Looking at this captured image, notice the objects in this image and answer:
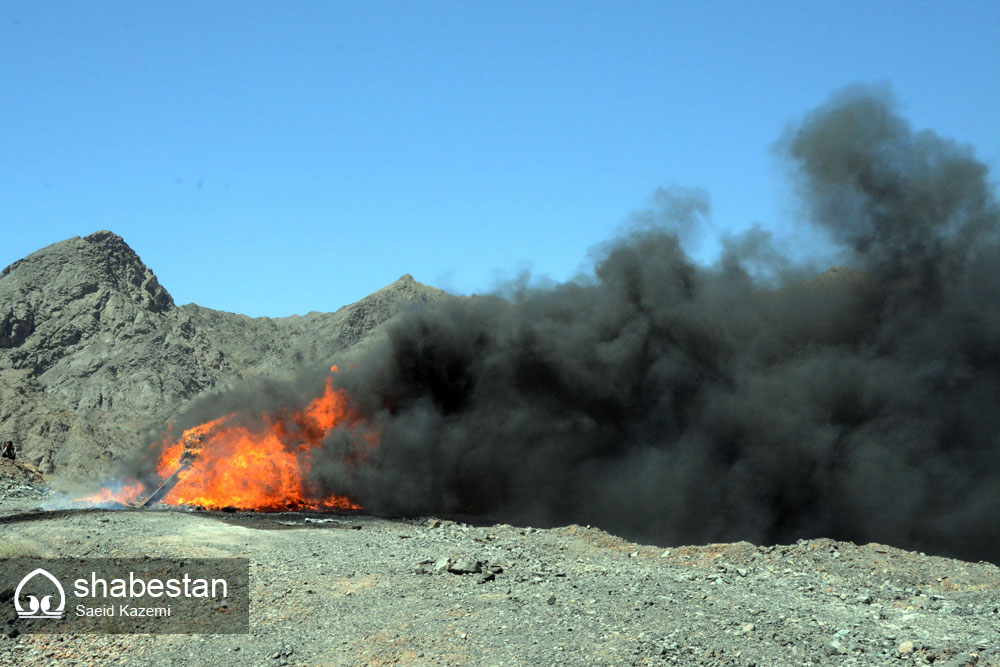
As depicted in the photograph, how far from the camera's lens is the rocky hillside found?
252 ft

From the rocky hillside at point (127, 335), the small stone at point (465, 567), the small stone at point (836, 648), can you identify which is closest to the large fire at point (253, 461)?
the small stone at point (465, 567)

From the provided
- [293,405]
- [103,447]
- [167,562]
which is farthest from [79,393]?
[167,562]

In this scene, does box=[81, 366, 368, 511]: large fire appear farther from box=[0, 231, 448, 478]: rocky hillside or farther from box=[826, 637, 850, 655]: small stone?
box=[0, 231, 448, 478]: rocky hillside

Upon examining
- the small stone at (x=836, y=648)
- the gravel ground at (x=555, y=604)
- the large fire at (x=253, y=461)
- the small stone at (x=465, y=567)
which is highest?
the large fire at (x=253, y=461)

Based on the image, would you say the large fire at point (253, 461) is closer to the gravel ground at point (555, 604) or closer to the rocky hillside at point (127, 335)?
the gravel ground at point (555, 604)

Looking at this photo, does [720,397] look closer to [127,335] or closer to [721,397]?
[721,397]

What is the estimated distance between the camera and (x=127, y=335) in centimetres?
8350

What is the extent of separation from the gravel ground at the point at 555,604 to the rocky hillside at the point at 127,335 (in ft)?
158

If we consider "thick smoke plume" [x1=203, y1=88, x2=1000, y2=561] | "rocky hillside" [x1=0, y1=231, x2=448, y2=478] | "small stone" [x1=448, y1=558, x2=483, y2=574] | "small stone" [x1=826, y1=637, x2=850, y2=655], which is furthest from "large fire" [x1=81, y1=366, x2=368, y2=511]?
"rocky hillside" [x1=0, y1=231, x2=448, y2=478]

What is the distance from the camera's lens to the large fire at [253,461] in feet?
95.9

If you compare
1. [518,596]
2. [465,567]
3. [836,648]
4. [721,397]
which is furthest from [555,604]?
[721,397]

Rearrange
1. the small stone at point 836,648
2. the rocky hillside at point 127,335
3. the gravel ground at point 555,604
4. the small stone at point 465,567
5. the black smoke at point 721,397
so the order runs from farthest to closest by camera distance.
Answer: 1. the rocky hillside at point 127,335
2. the black smoke at point 721,397
3. the small stone at point 465,567
4. the gravel ground at point 555,604
5. the small stone at point 836,648

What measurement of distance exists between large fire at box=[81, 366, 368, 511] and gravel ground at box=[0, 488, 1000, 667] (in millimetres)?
9045

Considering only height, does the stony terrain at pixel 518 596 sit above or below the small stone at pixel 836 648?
above
